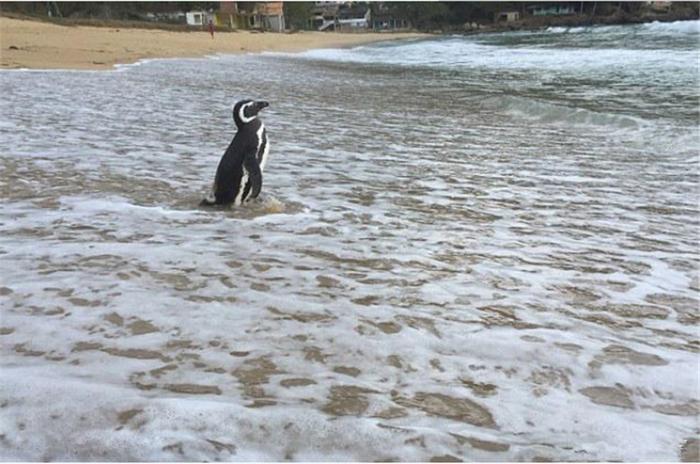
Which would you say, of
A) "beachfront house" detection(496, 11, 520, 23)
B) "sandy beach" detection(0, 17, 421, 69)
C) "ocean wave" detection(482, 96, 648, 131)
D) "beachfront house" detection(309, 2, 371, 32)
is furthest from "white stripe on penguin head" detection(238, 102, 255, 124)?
"beachfront house" detection(309, 2, 371, 32)

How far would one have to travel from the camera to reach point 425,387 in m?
1.93

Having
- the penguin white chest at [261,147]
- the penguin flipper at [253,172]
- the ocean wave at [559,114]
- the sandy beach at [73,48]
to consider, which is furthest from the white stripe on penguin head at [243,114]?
the sandy beach at [73,48]

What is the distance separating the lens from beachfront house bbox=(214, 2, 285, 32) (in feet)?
255

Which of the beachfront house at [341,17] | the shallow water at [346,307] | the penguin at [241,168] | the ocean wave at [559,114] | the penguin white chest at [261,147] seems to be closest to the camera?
the shallow water at [346,307]

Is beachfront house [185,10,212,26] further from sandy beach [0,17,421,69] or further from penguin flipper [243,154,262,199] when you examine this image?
penguin flipper [243,154,262,199]

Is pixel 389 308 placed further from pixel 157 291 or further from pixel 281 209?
pixel 281 209

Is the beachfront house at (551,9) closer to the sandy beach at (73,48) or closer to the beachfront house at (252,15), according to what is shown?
the beachfront house at (252,15)

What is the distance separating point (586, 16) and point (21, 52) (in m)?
92.5

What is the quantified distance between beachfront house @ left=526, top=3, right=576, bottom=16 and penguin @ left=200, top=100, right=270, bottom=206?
367ft

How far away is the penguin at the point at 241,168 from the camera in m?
4.18

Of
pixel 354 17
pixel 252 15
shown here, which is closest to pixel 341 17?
pixel 354 17

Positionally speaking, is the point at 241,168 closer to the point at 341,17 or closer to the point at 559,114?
the point at 559,114

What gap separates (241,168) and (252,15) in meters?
85.9

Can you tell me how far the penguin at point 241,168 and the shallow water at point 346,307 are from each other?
14cm
